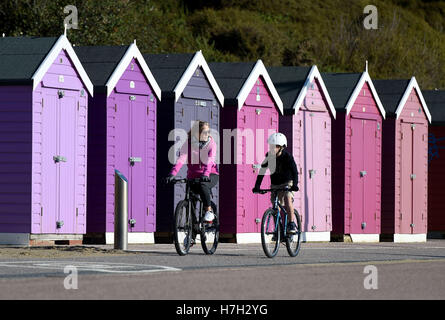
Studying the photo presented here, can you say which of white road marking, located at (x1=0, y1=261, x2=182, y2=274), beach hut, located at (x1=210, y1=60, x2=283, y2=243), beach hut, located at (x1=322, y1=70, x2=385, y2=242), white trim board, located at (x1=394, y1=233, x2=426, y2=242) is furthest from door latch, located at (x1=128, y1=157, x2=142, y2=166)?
white trim board, located at (x1=394, y1=233, x2=426, y2=242)

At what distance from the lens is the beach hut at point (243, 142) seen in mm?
22812

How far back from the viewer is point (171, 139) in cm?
2169

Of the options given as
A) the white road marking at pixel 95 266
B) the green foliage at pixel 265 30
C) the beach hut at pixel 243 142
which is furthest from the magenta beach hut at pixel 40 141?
the green foliage at pixel 265 30

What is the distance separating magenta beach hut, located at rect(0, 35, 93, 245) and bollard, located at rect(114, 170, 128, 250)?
2.15 meters

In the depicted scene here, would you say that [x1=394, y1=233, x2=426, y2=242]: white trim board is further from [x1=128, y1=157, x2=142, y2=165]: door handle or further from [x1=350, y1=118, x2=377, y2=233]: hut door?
[x1=128, y1=157, x2=142, y2=165]: door handle

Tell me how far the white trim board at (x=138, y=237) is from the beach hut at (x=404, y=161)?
24.7ft

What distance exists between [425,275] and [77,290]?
4311mm

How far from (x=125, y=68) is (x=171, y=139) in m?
1.54

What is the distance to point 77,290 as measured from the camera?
10.0 metres

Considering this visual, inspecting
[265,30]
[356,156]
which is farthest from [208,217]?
[265,30]

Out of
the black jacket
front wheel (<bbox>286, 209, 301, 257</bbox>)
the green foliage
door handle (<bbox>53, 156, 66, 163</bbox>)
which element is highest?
the green foliage

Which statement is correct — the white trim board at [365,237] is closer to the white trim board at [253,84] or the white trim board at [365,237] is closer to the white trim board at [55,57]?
the white trim board at [253,84]

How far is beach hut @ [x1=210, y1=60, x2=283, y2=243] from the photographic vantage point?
2281 cm

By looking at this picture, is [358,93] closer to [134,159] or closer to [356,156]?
[356,156]
